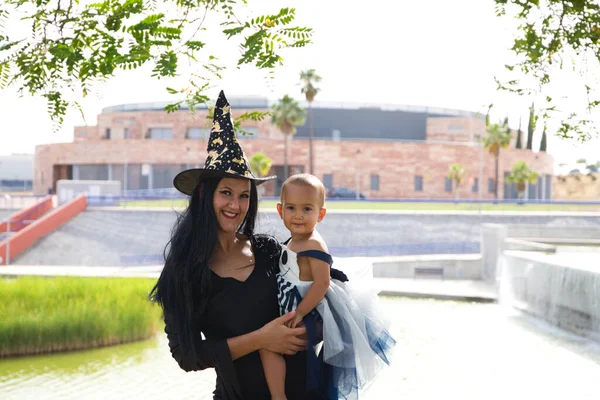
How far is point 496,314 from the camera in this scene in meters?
12.3

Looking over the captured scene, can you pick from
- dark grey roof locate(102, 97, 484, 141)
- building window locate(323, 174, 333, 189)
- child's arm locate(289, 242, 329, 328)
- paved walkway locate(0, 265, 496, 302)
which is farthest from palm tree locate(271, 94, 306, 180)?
child's arm locate(289, 242, 329, 328)

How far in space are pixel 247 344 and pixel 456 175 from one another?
6101 cm

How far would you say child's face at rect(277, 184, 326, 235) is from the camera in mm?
3088

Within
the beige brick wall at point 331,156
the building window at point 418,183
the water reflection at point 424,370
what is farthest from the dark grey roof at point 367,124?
the water reflection at point 424,370

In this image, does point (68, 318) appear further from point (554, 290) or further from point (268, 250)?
point (554, 290)

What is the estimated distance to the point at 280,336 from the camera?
9.36ft

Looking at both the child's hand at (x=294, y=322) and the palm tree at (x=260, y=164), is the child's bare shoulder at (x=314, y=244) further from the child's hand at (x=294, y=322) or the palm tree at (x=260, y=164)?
the palm tree at (x=260, y=164)

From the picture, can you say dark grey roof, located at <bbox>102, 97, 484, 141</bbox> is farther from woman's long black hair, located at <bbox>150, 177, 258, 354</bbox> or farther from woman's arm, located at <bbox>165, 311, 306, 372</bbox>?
woman's arm, located at <bbox>165, 311, 306, 372</bbox>

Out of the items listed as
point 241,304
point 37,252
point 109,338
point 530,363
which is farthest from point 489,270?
point 37,252

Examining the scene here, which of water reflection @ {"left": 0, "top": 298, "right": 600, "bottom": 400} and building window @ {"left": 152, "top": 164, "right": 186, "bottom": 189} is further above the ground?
building window @ {"left": 152, "top": 164, "right": 186, "bottom": 189}

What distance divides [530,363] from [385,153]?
53.6m

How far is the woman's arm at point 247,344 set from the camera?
286cm

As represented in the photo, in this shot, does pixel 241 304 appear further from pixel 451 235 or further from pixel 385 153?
pixel 385 153

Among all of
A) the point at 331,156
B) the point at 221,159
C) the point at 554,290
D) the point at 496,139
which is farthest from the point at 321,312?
the point at 496,139
